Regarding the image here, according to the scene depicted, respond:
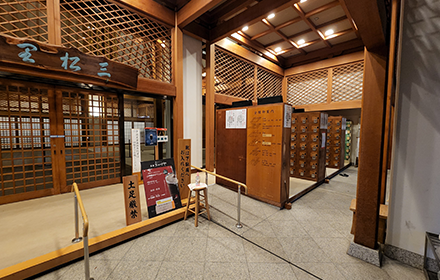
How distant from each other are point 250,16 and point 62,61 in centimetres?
389

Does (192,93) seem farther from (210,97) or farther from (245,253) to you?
(245,253)

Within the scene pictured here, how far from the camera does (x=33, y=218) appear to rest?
2602mm

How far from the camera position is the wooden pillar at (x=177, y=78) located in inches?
172

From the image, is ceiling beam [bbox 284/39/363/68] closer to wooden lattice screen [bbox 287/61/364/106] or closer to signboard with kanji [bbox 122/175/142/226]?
wooden lattice screen [bbox 287/61/364/106]

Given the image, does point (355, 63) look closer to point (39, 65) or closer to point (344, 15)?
point (344, 15)

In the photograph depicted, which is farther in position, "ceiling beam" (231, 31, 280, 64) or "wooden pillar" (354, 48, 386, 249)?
"ceiling beam" (231, 31, 280, 64)

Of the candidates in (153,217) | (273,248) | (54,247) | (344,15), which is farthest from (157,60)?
(344,15)

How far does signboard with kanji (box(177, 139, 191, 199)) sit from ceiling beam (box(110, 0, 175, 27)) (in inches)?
123

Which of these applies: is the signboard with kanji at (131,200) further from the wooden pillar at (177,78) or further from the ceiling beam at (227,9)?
the ceiling beam at (227,9)

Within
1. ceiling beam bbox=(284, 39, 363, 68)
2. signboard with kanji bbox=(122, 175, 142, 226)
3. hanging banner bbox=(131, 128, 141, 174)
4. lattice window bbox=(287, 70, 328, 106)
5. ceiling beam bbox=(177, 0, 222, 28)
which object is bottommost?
signboard with kanji bbox=(122, 175, 142, 226)

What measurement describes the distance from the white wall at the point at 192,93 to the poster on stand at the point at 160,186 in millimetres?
2169

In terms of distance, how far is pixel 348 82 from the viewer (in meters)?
6.37

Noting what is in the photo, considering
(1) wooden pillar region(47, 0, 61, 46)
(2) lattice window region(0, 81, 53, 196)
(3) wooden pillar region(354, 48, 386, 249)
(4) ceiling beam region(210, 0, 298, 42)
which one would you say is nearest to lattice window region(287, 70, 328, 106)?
(4) ceiling beam region(210, 0, 298, 42)

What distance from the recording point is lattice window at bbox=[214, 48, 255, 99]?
5.59 m
